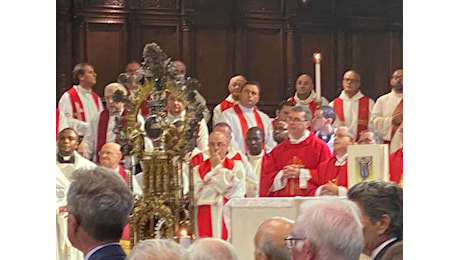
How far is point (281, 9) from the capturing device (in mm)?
6480

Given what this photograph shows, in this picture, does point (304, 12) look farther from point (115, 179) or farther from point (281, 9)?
→ point (115, 179)

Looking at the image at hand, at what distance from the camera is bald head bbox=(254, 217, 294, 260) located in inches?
249

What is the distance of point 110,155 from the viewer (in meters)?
6.44

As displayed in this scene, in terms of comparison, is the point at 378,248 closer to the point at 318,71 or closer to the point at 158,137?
the point at 318,71

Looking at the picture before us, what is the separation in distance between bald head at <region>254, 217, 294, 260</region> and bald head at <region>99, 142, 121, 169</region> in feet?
2.08

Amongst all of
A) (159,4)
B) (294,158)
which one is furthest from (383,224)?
(159,4)

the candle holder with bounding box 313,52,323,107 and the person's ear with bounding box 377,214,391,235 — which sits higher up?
the candle holder with bounding box 313,52,323,107

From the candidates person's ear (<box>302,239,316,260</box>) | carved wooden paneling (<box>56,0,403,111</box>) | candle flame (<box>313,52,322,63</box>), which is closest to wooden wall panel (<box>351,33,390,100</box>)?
carved wooden paneling (<box>56,0,403,111</box>)

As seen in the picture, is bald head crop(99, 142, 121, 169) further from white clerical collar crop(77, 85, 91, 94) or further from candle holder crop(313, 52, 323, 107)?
candle holder crop(313, 52, 323, 107)

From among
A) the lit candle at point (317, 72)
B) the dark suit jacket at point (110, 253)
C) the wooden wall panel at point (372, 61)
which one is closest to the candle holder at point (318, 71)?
the lit candle at point (317, 72)

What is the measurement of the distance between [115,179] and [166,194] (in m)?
0.22

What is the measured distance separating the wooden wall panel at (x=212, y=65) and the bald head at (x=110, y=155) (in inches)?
16.3
